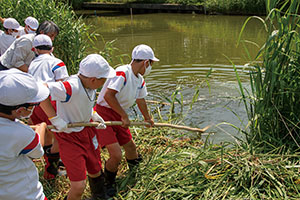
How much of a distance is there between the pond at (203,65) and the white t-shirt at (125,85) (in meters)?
0.94

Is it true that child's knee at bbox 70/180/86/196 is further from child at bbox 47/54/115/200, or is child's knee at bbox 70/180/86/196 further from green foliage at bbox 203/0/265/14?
green foliage at bbox 203/0/265/14

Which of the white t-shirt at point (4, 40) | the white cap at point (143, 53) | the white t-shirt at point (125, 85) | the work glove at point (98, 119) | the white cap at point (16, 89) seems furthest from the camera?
the white t-shirt at point (4, 40)

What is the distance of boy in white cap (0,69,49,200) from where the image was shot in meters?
1.84

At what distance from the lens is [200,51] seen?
11.6 meters

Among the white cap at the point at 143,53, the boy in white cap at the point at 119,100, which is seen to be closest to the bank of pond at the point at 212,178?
Result: the boy in white cap at the point at 119,100

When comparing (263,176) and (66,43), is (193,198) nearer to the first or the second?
(263,176)

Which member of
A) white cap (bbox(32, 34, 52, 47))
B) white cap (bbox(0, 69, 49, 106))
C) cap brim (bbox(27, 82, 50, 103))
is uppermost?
white cap (bbox(32, 34, 52, 47))

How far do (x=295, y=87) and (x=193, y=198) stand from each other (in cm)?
153

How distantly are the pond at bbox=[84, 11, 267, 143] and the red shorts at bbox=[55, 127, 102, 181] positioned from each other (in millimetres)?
1404

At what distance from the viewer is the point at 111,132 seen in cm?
334

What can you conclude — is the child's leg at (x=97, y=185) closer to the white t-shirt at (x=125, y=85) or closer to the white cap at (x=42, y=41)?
the white t-shirt at (x=125, y=85)

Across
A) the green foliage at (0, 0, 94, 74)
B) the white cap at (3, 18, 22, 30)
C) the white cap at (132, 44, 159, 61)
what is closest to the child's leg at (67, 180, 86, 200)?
the white cap at (132, 44, 159, 61)

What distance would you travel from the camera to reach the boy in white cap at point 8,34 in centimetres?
511

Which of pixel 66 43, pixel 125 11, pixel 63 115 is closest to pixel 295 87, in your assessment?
pixel 63 115
